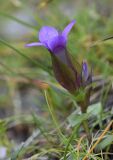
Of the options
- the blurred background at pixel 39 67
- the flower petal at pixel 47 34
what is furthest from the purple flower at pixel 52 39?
the blurred background at pixel 39 67

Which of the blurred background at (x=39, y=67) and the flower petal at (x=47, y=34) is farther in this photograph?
the blurred background at (x=39, y=67)

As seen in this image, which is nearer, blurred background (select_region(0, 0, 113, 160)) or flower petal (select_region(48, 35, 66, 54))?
flower petal (select_region(48, 35, 66, 54))

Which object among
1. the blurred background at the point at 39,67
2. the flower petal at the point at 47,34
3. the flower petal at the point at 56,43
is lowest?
the blurred background at the point at 39,67

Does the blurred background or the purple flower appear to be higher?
the purple flower

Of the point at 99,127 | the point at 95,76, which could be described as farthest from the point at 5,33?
the point at 99,127

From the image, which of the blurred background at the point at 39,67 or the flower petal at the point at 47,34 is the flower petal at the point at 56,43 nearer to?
the flower petal at the point at 47,34

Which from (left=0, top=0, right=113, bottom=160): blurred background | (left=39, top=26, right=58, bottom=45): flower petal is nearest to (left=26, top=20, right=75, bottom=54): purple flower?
(left=39, top=26, right=58, bottom=45): flower petal

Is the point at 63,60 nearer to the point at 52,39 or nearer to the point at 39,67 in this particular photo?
the point at 52,39

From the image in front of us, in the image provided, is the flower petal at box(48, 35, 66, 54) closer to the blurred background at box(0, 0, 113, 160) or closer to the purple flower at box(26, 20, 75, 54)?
the purple flower at box(26, 20, 75, 54)

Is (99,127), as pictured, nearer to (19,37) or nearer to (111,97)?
(111,97)
